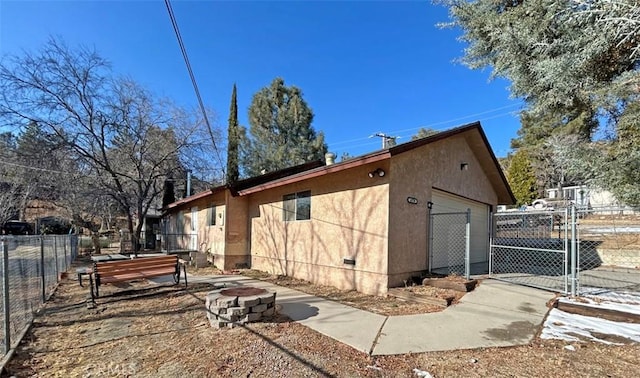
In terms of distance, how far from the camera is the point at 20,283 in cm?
523

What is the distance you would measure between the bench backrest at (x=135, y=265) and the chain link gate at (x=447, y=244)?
630 centimetres

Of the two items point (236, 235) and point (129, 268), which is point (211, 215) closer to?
point (236, 235)

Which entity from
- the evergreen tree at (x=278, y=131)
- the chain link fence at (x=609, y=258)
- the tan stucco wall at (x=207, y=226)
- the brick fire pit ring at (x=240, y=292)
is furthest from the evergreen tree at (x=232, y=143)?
the chain link fence at (x=609, y=258)

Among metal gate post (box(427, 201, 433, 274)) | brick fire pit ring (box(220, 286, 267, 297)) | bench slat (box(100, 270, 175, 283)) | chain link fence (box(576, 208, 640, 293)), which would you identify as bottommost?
chain link fence (box(576, 208, 640, 293))

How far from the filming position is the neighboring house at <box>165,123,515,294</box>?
716 cm

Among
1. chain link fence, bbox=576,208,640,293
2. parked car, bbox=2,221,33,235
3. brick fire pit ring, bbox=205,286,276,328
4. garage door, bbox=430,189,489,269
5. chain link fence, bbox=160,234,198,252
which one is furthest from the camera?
parked car, bbox=2,221,33,235

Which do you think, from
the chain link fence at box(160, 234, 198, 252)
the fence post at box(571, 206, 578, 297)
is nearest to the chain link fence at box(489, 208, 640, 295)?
the fence post at box(571, 206, 578, 297)

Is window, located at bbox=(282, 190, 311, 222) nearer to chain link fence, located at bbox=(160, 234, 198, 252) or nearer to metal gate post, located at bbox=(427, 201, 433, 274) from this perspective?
metal gate post, located at bbox=(427, 201, 433, 274)

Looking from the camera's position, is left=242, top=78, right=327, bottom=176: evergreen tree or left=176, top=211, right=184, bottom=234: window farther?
left=242, top=78, right=327, bottom=176: evergreen tree

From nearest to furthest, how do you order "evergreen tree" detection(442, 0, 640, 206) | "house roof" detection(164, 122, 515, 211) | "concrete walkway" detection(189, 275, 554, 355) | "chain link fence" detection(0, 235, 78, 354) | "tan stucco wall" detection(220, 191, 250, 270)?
"chain link fence" detection(0, 235, 78, 354) < "concrete walkway" detection(189, 275, 554, 355) < "evergreen tree" detection(442, 0, 640, 206) < "house roof" detection(164, 122, 515, 211) < "tan stucco wall" detection(220, 191, 250, 270)

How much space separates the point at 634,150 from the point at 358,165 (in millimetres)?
4522

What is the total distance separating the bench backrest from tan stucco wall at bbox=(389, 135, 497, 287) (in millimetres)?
5175

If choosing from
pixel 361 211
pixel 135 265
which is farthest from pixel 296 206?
pixel 135 265

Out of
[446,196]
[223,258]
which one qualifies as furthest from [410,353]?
[223,258]
